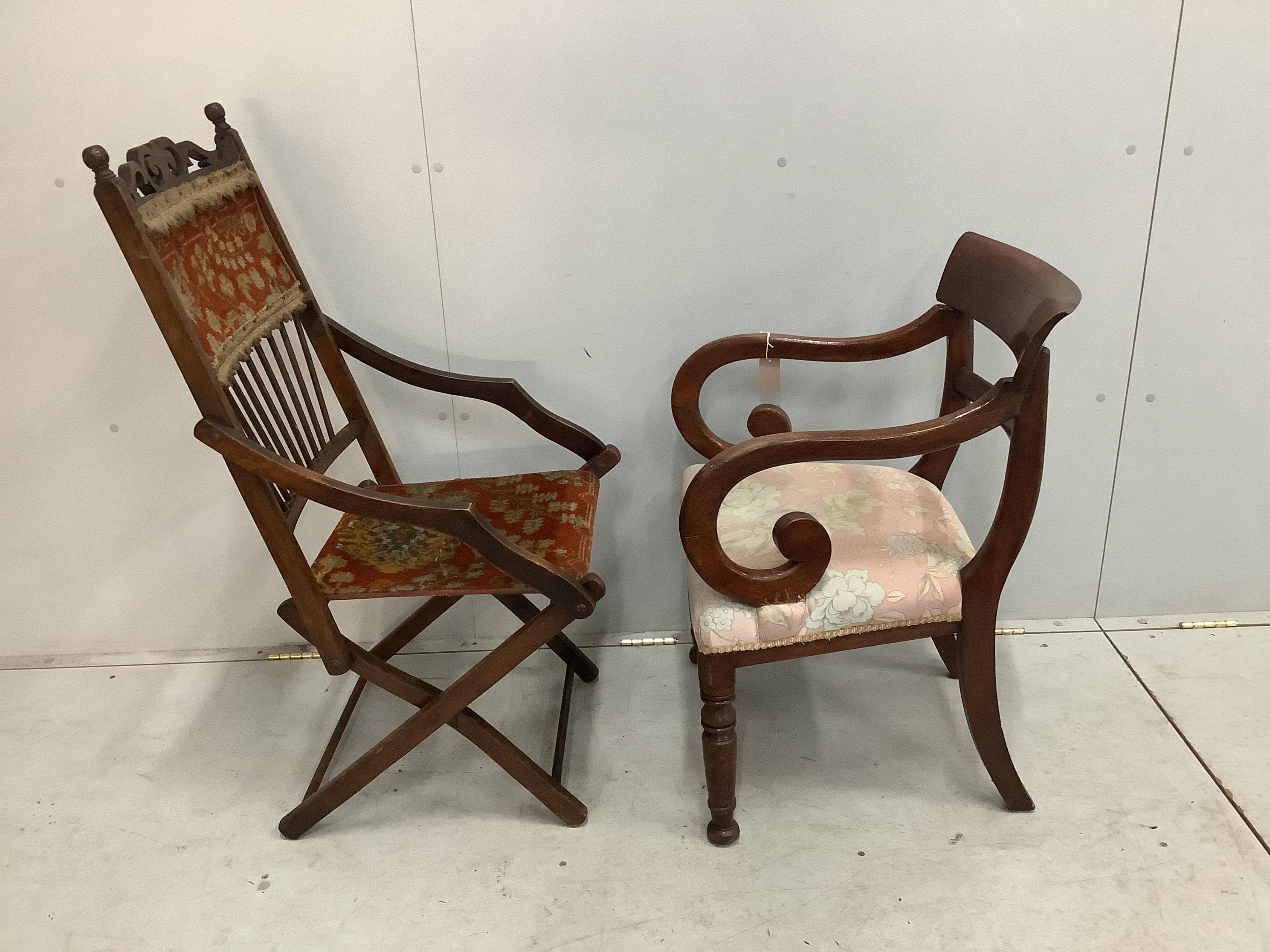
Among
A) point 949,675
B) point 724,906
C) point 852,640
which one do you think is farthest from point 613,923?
point 949,675

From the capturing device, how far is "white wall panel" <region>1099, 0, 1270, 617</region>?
1.67 m

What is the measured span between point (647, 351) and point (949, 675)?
95cm

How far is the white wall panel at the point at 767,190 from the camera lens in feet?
5.38

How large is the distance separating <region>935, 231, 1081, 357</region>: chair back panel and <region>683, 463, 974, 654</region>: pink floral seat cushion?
34 centimetres

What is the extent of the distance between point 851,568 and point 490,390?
2.47 ft

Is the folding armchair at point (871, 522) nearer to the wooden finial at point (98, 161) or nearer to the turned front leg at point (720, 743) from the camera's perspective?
the turned front leg at point (720, 743)

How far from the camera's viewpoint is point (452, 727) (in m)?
1.63

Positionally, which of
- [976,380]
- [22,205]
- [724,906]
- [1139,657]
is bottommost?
[1139,657]

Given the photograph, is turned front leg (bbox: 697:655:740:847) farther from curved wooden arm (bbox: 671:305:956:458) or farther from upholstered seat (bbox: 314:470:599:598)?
curved wooden arm (bbox: 671:305:956:458)

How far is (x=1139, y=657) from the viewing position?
199 centimetres

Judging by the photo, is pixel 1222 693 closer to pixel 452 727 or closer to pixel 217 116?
pixel 452 727

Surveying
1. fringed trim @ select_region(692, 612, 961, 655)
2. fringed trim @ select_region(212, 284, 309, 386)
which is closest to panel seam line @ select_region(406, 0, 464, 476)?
fringed trim @ select_region(212, 284, 309, 386)

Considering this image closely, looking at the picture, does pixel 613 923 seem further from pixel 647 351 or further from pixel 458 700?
pixel 647 351

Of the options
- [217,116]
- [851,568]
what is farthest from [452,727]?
[217,116]
